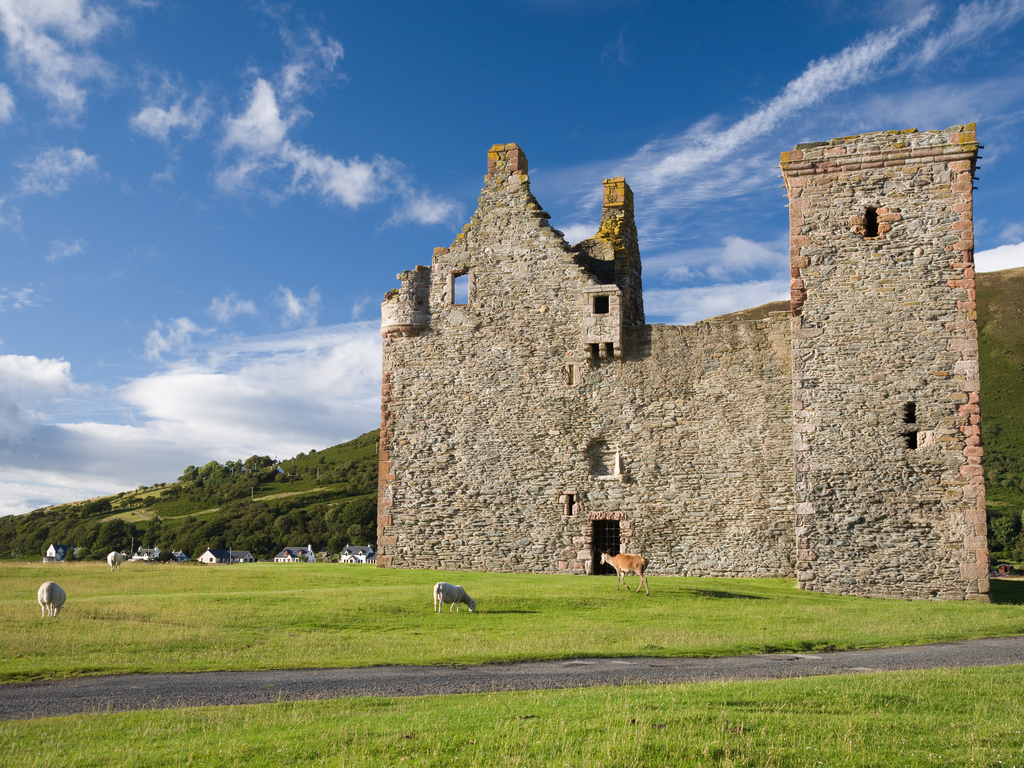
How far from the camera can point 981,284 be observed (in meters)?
150

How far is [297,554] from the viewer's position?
7081 centimetres

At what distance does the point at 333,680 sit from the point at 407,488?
1725 centimetres

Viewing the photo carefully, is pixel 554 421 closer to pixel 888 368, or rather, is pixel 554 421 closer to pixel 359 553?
pixel 888 368

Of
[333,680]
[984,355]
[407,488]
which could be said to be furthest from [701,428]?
[984,355]

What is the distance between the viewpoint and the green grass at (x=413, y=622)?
13.1m

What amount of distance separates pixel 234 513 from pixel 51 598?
8351cm

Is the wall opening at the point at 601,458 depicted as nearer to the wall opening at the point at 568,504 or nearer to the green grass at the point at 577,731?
the wall opening at the point at 568,504

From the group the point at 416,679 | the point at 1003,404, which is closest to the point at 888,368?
the point at 416,679

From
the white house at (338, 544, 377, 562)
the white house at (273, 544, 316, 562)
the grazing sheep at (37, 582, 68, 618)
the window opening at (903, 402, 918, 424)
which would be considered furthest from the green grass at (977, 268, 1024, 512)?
the grazing sheep at (37, 582, 68, 618)

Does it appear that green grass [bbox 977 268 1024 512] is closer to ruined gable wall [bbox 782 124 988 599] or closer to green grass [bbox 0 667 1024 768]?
ruined gable wall [bbox 782 124 988 599]

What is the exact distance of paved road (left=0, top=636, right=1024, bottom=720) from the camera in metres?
9.99

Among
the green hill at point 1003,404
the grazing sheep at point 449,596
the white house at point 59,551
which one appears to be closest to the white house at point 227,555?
the white house at point 59,551

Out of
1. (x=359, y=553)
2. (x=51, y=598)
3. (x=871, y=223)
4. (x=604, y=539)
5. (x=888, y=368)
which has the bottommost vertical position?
(x=359, y=553)

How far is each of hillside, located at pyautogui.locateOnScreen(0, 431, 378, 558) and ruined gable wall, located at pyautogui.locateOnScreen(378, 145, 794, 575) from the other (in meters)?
50.8
